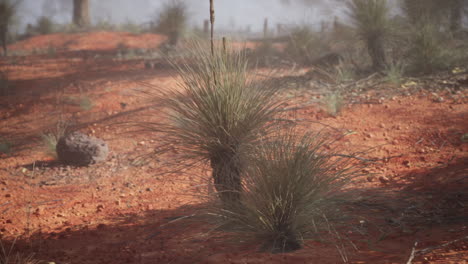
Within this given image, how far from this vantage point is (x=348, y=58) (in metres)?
8.01

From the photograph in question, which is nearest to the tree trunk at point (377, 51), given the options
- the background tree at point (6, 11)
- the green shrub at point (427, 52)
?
the green shrub at point (427, 52)

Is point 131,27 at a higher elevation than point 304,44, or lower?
higher

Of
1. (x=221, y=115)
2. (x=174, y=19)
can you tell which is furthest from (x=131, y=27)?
(x=221, y=115)

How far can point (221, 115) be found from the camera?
92.2 inches

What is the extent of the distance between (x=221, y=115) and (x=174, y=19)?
424 inches

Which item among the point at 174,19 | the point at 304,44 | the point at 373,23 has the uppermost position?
the point at 174,19

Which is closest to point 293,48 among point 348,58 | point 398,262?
point 348,58

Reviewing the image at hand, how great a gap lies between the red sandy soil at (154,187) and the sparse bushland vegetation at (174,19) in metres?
5.68

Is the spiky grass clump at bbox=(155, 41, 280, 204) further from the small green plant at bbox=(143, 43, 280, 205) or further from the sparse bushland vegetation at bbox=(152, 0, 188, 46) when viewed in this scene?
the sparse bushland vegetation at bbox=(152, 0, 188, 46)

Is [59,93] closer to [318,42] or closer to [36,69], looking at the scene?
[36,69]

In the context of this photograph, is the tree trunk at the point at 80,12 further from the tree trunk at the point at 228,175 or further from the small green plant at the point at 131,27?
the tree trunk at the point at 228,175

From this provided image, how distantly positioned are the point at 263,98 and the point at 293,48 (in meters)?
8.39

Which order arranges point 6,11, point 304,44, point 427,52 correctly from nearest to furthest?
point 427,52 → point 304,44 → point 6,11

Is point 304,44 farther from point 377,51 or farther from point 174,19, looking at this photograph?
point 174,19
